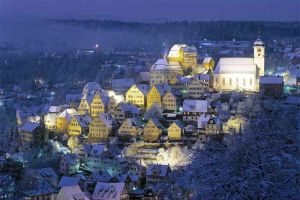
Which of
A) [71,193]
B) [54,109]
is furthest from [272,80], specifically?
[71,193]

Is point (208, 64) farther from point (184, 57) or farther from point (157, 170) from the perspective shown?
point (157, 170)

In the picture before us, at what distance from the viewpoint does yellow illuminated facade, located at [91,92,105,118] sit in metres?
21.6

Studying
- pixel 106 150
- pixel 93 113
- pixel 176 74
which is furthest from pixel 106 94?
pixel 106 150

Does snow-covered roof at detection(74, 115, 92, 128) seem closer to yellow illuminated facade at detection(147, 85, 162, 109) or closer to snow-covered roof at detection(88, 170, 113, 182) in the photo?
yellow illuminated facade at detection(147, 85, 162, 109)

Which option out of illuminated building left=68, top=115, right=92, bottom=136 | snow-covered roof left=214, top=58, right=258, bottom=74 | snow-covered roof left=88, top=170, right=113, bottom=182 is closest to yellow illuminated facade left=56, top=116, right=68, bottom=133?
illuminated building left=68, top=115, right=92, bottom=136

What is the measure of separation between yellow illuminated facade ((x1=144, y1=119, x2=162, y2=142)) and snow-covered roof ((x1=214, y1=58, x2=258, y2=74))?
546 cm

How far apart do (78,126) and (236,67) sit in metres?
6.62

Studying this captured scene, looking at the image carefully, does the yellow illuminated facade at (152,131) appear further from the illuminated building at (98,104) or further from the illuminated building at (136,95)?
the illuminated building at (98,104)

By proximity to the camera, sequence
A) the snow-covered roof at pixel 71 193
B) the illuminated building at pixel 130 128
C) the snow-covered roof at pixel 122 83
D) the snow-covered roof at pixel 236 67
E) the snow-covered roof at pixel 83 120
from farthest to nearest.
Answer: the snow-covered roof at pixel 122 83, the snow-covered roof at pixel 236 67, the snow-covered roof at pixel 83 120, the illuminated building at pixel 130 128, the snow-covered roof at pixel 71 193

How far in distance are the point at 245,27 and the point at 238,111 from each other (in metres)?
31.6

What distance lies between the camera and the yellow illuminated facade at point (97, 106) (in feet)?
70.7

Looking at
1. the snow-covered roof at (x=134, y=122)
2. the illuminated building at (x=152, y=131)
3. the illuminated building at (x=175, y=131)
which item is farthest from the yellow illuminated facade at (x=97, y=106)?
the illuminated building at (x=175, y=131)

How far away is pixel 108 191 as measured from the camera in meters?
14.6

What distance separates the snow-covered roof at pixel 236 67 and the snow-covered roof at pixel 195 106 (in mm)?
3579
